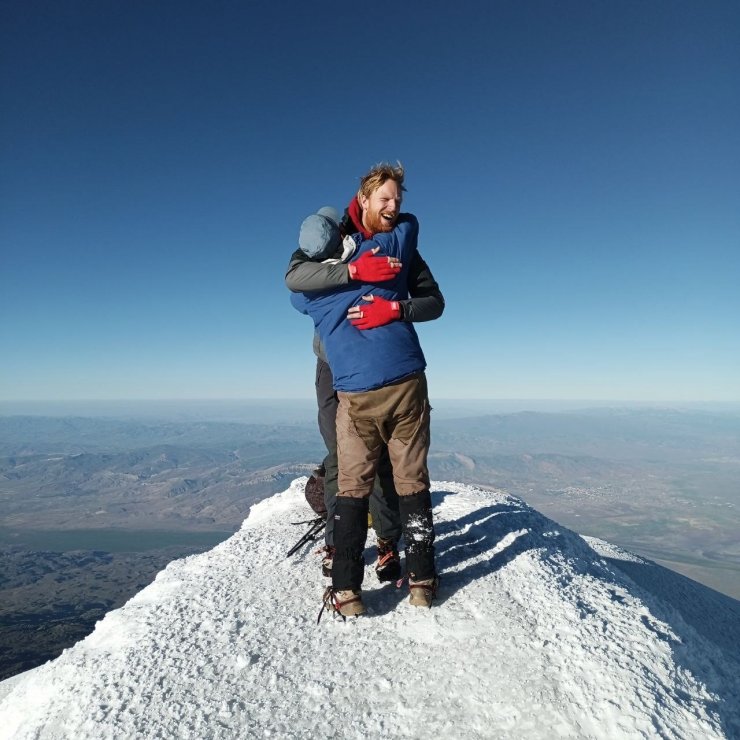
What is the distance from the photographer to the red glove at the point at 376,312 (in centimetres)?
391

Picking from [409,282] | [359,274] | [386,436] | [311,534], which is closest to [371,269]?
[359,274]

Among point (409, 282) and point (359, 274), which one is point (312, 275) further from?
point (409, 282)

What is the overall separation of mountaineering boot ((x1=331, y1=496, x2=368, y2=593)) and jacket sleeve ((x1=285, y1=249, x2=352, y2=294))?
1.97 m

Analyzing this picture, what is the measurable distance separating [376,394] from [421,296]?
44.1 inches

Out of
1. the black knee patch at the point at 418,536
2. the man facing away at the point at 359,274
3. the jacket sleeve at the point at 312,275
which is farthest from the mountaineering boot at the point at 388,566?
the jacket sleeve at the point at 312,275

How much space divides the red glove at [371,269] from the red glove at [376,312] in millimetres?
190


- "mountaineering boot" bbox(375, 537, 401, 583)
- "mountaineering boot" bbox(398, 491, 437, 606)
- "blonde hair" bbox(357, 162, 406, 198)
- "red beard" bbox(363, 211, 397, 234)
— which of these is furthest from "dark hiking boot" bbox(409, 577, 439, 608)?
"blonde hair" bbox(357, 162, 406, 198)

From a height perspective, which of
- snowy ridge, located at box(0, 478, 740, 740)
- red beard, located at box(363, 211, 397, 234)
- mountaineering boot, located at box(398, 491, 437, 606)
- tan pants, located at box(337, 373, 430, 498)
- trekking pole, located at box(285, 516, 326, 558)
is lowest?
snowy ridge, located at box(0, 478, 740, 740)

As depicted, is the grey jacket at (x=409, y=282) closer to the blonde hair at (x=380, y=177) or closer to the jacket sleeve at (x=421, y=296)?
the jacket sleeve at (x=421, y=296)

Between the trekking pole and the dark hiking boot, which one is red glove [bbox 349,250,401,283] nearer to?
the dark hiking boot

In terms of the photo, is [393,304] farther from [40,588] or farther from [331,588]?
[40,588]

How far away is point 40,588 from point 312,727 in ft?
575

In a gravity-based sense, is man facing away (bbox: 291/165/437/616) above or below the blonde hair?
below

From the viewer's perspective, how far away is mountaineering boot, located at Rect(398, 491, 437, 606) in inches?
156
